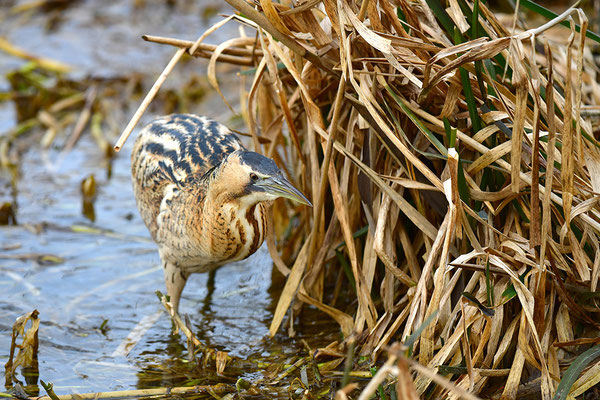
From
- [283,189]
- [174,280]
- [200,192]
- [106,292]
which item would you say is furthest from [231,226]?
[106,292]

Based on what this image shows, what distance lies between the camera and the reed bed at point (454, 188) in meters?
2.52

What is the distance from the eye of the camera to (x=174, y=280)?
3609 mm

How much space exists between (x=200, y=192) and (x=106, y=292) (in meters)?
0.96

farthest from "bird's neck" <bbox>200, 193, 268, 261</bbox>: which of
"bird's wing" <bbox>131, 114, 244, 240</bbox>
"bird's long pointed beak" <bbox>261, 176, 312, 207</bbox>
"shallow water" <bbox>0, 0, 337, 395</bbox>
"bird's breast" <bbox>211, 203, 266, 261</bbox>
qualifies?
"shallow water" <bbox>0, 0, 337, 395</bbox>

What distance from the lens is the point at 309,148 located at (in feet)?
11.8

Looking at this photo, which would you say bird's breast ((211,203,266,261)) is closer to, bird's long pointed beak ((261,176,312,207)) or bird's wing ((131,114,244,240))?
bird's long pointed beak ((261,176,312,207))

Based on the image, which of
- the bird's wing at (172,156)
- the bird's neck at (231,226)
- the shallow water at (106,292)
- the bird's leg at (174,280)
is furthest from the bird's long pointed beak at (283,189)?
the bird's leg at (174,280)

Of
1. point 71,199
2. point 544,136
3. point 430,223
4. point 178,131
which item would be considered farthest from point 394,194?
point 71,199

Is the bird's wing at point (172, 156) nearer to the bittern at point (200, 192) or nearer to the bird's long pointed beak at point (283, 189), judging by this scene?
the bittern at point (200, 192)

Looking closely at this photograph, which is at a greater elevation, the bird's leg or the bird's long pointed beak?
the bird's long pointed beak

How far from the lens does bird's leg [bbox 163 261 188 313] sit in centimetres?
360

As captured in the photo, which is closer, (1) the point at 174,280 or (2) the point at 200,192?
(2) the point at 200,192

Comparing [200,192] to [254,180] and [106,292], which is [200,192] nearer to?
[254,180]

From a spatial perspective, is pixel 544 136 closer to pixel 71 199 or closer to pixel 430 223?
pixel 430 223
